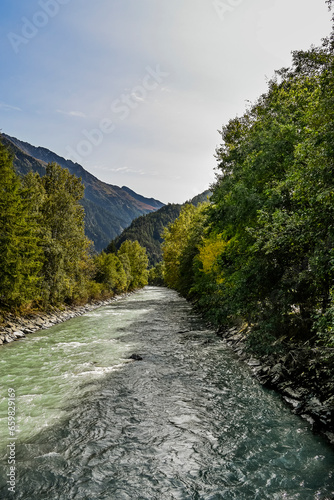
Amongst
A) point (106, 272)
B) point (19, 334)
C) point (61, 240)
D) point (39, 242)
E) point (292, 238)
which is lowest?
point (19, 334)

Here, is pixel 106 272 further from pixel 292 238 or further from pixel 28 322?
pixel 292 238

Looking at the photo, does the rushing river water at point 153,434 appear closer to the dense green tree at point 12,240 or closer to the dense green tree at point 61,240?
the dense green tree at point 12,240

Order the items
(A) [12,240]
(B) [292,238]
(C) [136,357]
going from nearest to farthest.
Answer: (B) [292,238] → (C) [136,357] → (A) [12,240]

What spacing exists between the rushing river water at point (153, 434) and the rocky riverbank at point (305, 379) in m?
0.42

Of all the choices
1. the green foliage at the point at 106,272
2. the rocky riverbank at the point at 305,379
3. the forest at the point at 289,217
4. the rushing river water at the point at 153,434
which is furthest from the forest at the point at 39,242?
the rocky riverbank at the point at 305,379

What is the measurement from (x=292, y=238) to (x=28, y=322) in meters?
21.7

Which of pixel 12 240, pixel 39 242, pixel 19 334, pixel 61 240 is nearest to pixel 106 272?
pixel 61 240

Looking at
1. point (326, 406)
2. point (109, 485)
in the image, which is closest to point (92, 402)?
point (109, 485)

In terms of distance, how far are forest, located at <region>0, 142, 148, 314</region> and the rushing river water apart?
770cm

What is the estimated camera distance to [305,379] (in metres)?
10.0

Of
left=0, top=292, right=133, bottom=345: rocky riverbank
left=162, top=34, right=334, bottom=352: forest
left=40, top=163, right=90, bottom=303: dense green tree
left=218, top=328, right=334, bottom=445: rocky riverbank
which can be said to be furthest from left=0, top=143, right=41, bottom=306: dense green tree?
left=218, top=328, right=334, bottom=445: rocky riverbank

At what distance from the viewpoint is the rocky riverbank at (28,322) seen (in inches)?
762

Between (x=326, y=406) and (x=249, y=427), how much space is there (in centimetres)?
233

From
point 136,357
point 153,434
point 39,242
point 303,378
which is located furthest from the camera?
point 39,242
